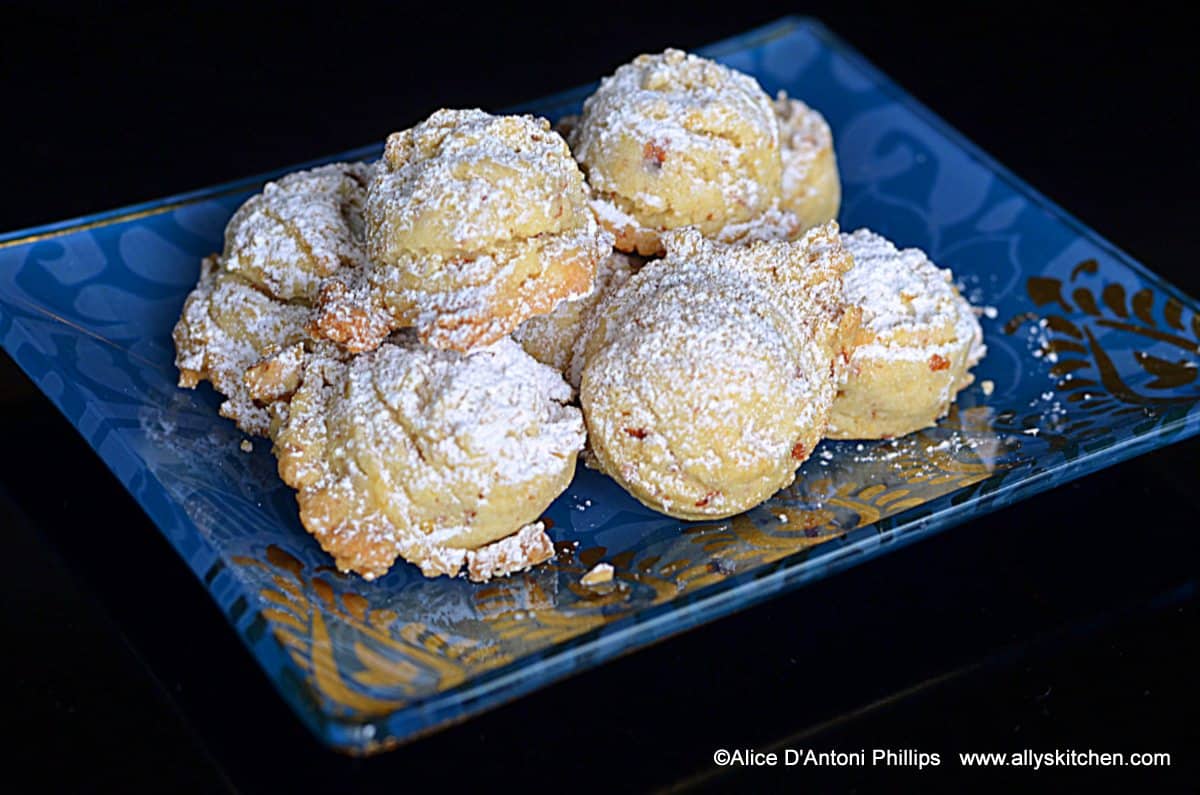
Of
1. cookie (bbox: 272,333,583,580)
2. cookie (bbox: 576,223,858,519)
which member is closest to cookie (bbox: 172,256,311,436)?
cookie (bbox: 272,333,583,580)

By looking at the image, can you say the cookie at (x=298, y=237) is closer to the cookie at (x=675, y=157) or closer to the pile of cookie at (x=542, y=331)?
the pile of cookie at (x=542, y=331)

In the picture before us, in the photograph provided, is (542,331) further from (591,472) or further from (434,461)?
(434,461)

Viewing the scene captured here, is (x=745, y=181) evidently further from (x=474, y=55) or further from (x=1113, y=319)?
(x=474, y=55)

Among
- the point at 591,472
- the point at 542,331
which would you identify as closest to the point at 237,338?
the point at 542,331

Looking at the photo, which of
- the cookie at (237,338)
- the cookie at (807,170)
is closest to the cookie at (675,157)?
the cookie at (807,170)

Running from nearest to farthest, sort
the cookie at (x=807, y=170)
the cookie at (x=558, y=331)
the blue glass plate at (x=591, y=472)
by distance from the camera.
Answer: the blue glass plate at (x=591, y=472), the cookie at (x=558, y=331), the cookie at (x=807, y=170)

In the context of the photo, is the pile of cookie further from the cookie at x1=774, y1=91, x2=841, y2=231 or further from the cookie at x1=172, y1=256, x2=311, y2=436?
Result: the cookie at x1=774, y1=91, x2=841, y2=231
